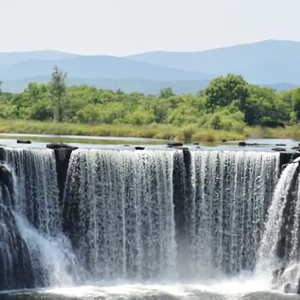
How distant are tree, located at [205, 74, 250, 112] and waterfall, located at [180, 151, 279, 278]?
4758 centimetres

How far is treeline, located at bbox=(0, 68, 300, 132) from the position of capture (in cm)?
6053

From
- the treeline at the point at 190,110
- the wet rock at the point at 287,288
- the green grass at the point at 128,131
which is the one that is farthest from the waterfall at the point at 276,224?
the treeline at the point at 190,110

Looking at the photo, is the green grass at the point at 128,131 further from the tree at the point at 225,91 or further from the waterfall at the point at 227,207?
the tree at the point at 225,91

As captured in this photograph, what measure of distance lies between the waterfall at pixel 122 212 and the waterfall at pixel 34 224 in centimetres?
55

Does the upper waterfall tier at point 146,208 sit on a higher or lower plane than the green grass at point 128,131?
lower

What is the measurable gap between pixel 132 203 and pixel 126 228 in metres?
0.88

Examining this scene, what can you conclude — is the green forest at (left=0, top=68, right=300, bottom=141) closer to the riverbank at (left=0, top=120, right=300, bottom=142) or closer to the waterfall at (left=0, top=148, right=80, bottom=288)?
the riverbank at (left=0, top=120, right=300, bottom=142)

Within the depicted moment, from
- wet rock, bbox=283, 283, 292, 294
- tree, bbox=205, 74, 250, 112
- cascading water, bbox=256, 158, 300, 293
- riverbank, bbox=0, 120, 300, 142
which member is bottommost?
wet rock, bbox=283, 283, 292, 294

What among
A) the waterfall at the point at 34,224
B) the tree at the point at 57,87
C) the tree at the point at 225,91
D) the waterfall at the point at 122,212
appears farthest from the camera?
the tree at the point at 225,91

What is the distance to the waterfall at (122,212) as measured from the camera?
85.8 ft

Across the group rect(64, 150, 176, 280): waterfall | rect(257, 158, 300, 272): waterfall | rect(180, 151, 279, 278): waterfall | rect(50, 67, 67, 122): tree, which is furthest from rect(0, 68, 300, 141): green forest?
rect(257, 158, 300, 272): waterfall

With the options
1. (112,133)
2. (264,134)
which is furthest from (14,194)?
(264,134)

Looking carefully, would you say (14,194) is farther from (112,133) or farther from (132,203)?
(112,133)

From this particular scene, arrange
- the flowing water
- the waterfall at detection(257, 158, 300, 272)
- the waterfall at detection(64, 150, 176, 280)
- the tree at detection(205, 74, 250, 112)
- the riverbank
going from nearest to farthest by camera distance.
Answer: the flowing water < the waterfall at detection(257, 158, 300, 272) < the waterfall at detection(64, 150, 176, 280) < the riverbank < the tree at detection(205, 74, 250, 112)
